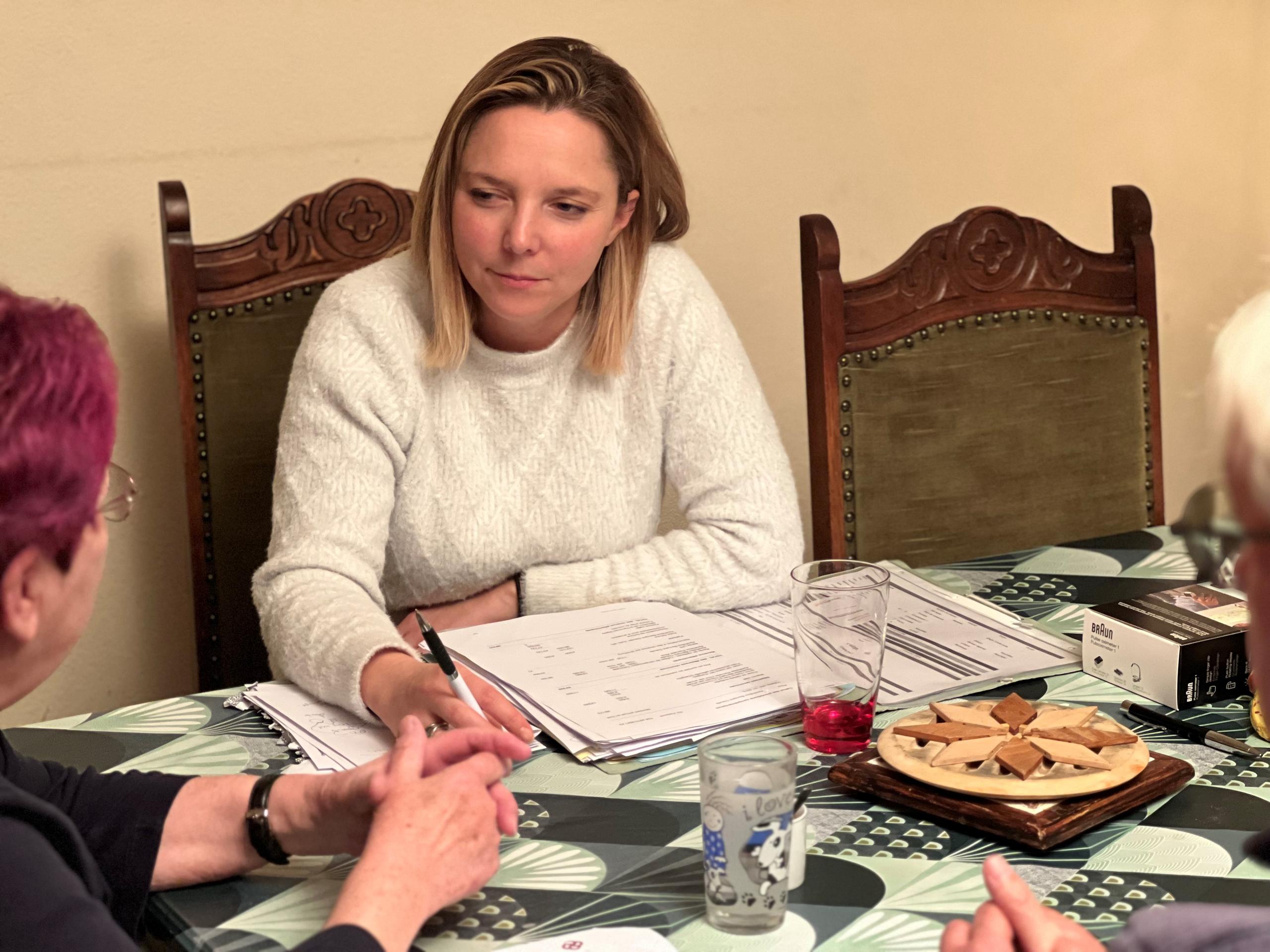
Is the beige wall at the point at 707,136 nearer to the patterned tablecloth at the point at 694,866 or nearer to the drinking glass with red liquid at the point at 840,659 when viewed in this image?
the drinking glass with red liquid at the point at 840,659

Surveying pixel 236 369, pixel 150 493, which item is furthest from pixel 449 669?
pixel 150 493

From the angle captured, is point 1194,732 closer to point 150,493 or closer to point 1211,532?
point 1211,532

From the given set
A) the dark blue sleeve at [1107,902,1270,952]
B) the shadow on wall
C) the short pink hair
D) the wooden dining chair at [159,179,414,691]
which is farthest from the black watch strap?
the shadow on wall

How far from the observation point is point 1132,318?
218 cm

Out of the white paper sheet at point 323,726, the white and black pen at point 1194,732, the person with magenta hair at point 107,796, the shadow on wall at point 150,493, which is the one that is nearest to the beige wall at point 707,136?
the shadow on wall at point 150,493

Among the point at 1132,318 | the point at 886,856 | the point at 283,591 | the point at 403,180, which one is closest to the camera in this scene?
the point at 886,856

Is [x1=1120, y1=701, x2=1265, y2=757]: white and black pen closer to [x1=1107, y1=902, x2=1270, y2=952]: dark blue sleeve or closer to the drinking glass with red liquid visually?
the drinking glass with red liquid

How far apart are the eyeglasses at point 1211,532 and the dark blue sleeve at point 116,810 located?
766 millimetres

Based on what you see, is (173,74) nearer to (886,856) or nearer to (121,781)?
(121,781)

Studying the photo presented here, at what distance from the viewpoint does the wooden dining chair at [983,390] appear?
200 cm

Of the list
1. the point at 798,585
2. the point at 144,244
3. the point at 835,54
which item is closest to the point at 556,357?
the point at 798,585

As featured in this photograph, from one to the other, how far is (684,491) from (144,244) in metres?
1.02

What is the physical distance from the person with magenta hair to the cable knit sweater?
0.46 metres

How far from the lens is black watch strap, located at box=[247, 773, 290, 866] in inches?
42.3
